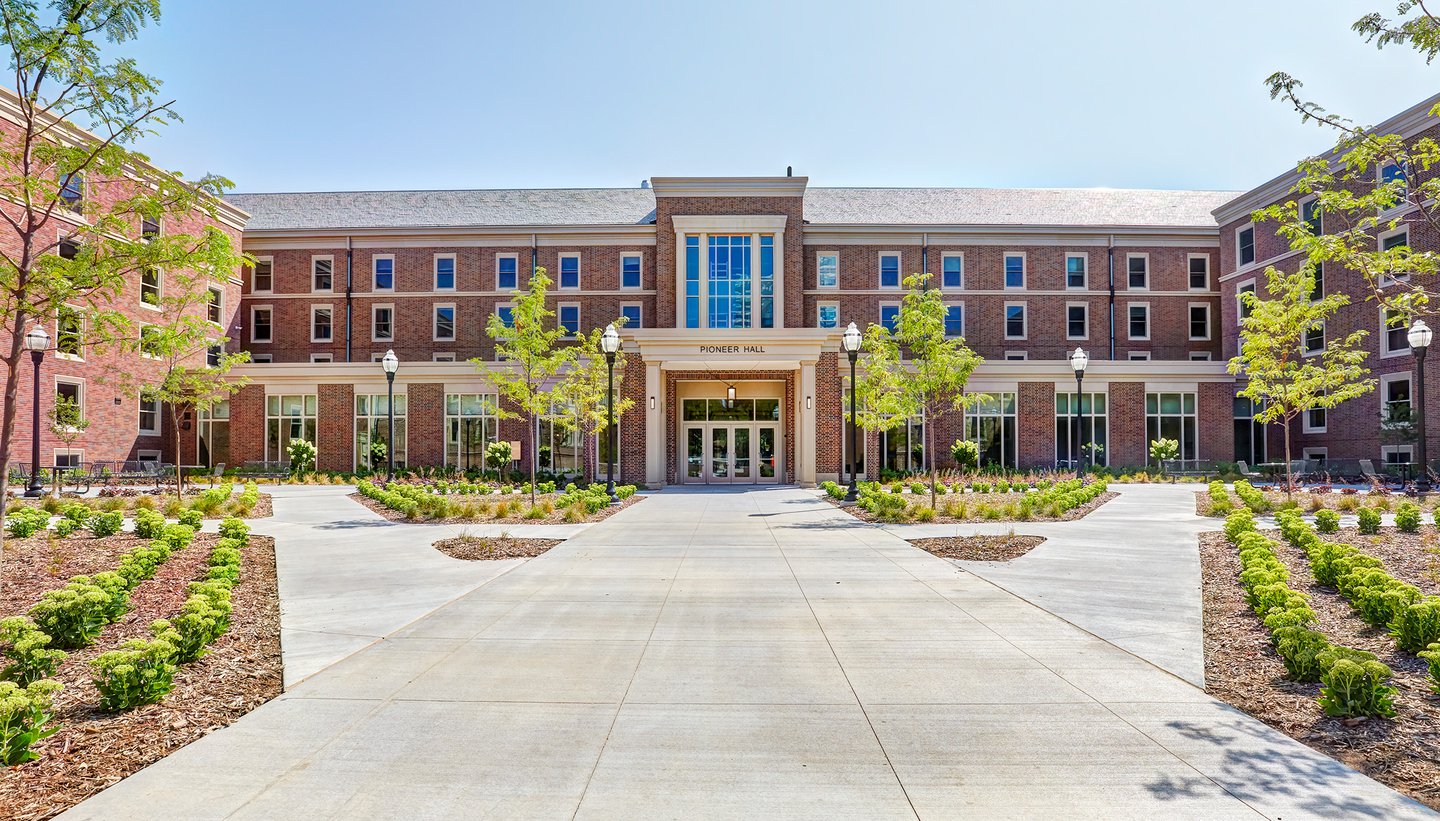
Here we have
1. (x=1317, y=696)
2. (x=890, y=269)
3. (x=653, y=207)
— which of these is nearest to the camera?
(x=1317, y=696)

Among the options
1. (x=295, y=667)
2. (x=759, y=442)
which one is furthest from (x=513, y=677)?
(x=759, y=442)

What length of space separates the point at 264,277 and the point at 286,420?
888 cm

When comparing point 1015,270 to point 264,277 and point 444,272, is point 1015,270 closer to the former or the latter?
point 444,272

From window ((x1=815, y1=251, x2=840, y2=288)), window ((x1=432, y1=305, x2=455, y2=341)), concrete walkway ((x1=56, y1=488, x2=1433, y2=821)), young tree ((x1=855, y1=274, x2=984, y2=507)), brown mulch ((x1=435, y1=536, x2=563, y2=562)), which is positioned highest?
window ((x1=815, y1=251, x2=840, y2=288))

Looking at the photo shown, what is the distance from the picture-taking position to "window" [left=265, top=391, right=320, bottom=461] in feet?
111

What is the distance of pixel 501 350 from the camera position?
20.5 meters

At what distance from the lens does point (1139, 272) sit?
125ft

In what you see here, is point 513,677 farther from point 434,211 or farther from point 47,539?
point 434,211

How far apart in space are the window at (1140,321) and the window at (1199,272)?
252cm

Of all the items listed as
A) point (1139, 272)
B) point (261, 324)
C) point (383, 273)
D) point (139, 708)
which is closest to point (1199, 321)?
point (1139, 272)

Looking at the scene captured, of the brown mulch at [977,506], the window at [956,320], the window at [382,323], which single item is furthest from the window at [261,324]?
the window at [956,320]

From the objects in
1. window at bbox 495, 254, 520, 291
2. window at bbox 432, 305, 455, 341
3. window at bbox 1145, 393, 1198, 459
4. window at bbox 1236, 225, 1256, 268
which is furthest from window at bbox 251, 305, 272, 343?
window at bbox 1236, 225, 1256, 268

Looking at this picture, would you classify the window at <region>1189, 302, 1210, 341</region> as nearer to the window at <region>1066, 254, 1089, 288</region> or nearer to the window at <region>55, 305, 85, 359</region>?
the window at <region>1066, 254, 1089, 288</region>

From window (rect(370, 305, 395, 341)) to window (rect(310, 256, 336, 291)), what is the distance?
8.40 feet
